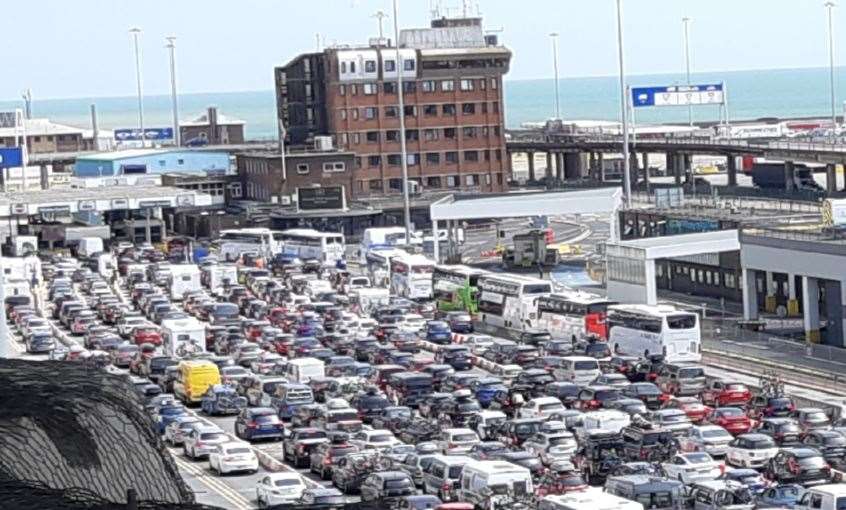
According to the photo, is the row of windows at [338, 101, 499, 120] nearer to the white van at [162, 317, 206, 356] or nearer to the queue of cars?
the queue of cars

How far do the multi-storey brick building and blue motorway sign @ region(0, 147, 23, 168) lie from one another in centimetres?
979

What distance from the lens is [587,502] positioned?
14.4 m

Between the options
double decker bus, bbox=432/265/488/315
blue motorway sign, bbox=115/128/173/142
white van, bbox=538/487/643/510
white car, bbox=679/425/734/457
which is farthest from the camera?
blue motorway sign, bbox=115/128/173/142

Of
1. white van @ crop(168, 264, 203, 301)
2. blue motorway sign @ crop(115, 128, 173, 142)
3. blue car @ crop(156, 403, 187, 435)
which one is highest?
blue motorway sign @ crop(115, 128, 173, 142)

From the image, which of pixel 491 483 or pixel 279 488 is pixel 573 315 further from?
pixel 491 483

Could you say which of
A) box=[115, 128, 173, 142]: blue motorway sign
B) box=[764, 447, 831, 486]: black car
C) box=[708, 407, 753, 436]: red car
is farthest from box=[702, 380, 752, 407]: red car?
box=[115, 128, 173, 142]: blue motorway sign

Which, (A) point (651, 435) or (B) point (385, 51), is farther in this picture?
(B) point (385, 51)

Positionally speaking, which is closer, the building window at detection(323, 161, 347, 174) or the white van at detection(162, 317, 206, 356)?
the white van at detection(162, 317, 206, 356)

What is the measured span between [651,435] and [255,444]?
4.65 m

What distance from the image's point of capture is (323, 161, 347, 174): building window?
52688 mm

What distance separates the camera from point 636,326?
26062 millimetres

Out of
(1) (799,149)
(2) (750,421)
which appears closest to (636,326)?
(2) (750,421)

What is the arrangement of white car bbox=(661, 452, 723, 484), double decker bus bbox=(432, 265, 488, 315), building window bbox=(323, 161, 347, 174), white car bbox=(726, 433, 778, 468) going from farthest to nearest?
building window bbox=(323, 161, 347, 174), double decker bus bbox=(432, 265, 488, 315), white car bbox=(726, 433, 778, 468), white car bbox=(661, 452, 723, 484)

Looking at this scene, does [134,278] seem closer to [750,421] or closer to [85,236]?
[85,236]
